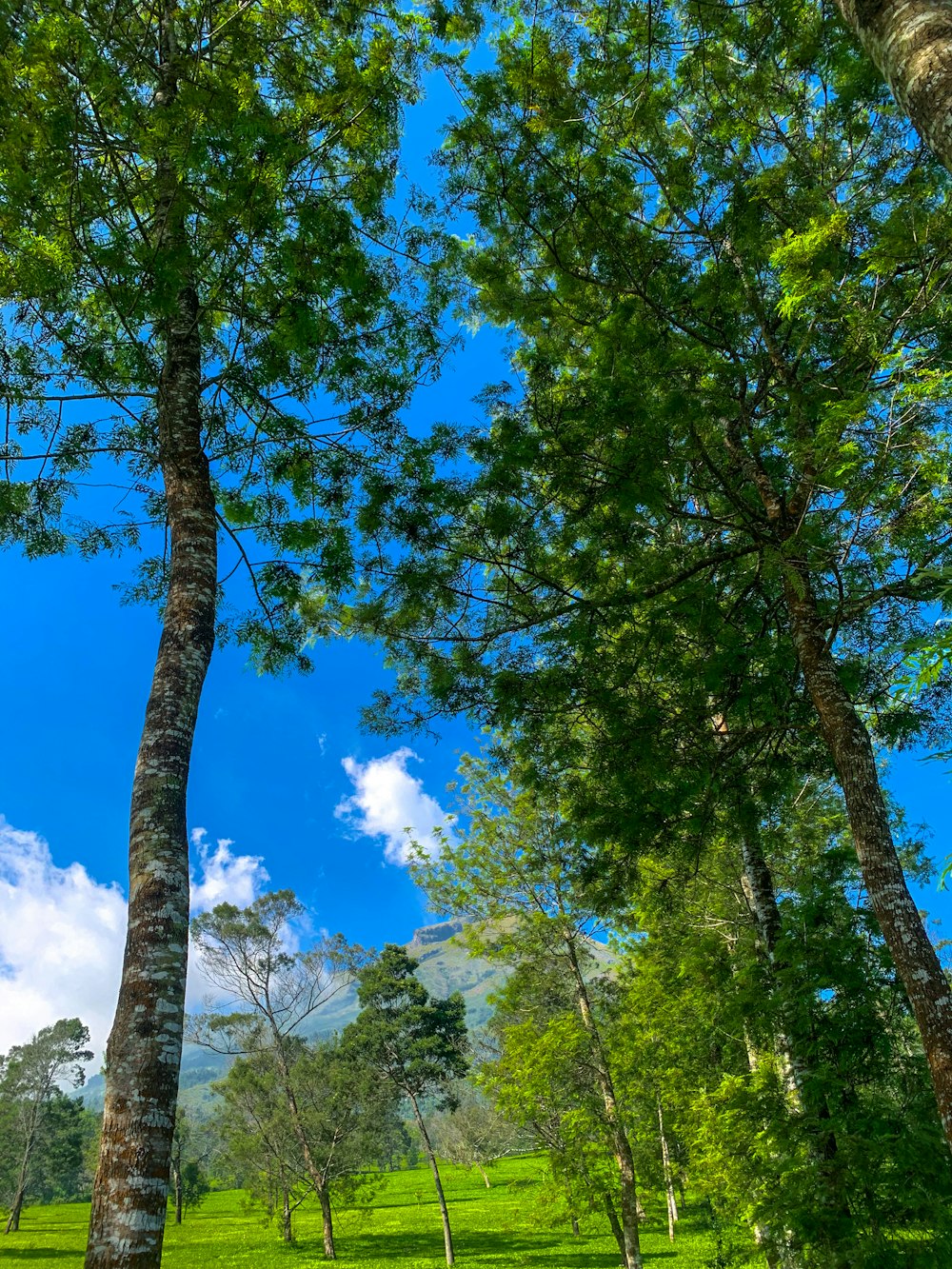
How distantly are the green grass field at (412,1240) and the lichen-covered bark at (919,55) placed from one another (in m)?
14.9

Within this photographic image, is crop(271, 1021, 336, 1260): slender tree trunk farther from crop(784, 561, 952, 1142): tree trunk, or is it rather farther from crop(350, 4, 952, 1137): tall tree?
crop(784, 561, 952, 1142): tree trunk

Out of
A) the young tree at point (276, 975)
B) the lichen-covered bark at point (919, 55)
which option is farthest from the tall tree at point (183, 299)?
the young tree at point (276, 975)

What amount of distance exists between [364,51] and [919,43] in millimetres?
4893

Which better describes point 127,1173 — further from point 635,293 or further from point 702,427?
point 635,293

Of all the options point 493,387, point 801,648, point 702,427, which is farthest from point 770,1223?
point 493,387

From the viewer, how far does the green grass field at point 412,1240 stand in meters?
17.3

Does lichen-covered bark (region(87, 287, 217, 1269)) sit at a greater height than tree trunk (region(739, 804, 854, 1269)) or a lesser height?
greater

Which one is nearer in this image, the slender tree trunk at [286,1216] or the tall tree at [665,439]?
the tall tree at [665,439]

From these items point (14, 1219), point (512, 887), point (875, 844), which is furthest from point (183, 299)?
point (14, 1219)

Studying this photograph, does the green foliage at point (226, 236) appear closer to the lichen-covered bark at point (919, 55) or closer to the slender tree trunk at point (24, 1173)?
the lichen-covered bark at point (919, 55)

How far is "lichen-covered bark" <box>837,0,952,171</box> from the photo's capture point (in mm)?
2365

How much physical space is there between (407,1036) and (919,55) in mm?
27681

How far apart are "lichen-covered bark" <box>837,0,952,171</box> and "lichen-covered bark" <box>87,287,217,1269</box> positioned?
402 centimetres

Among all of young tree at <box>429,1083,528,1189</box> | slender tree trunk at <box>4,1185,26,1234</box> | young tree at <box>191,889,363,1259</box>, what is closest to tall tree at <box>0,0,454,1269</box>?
young tree at <box>191,889,363,1259</box>
